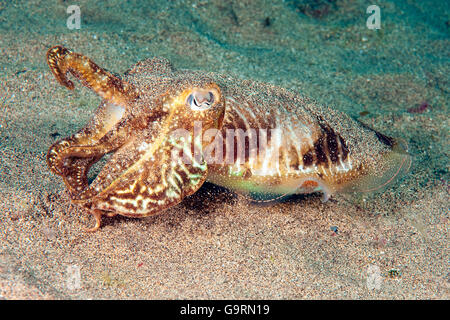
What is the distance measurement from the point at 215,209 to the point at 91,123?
1.40m

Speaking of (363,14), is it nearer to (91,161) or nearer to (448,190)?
(448,190)

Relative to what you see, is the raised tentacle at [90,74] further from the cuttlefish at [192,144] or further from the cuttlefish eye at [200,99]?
the cuttlefish eye at [200,99]

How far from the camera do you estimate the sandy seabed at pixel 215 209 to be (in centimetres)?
285

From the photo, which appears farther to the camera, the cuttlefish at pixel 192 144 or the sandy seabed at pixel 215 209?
the sandy seabed at pixel 215 209

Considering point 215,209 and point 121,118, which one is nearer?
point 121,118

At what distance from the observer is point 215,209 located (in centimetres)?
340

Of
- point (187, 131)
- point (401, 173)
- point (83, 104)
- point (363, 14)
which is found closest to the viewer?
point (187, 131)

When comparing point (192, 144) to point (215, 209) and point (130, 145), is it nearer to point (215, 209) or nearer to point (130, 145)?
point (130, 145)

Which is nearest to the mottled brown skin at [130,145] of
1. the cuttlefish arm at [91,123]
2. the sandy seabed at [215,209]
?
the cuttlefish arm at [91,123]

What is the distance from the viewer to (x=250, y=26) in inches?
286

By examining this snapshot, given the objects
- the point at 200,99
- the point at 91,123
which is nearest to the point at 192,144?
the point at 200,99

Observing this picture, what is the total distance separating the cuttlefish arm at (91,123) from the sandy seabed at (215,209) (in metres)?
0.68
